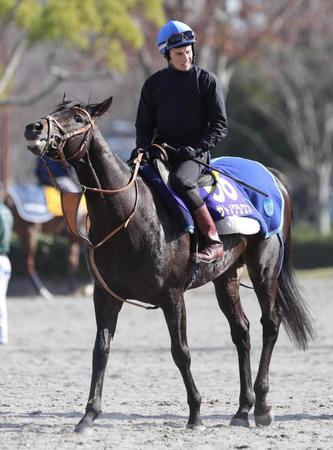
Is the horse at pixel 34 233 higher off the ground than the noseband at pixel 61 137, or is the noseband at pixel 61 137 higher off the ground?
the noseband at pixel 61 137

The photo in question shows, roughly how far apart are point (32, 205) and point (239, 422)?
11.0 metres

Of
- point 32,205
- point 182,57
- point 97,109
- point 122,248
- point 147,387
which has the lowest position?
point 147,387

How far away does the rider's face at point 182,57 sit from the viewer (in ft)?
Result: 21.9

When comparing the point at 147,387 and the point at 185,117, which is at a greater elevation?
the point at 185,117

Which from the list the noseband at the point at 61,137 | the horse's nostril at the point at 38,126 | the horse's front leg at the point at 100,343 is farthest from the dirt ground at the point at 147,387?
the horse's nostril at the point at 38,126

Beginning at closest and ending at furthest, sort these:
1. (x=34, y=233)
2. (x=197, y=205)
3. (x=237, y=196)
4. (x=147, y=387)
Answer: (x=197, y=205)
(x=237, y=196)
(x=147, y=387)
(x=34, y=233)

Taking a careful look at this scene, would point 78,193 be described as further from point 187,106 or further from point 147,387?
point 147,387

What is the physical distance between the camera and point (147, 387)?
8367 mm

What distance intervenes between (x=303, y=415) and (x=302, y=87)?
22.3 metres

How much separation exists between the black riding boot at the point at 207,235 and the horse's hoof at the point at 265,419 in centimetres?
118

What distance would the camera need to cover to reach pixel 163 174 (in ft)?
21.8

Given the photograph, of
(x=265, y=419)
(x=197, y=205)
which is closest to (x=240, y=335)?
(x=265, y=419)

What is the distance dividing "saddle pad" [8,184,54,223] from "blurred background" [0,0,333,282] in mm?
1738

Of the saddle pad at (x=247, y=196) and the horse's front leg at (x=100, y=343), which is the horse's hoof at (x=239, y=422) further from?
the saddle pad at (x=247, y=196)
